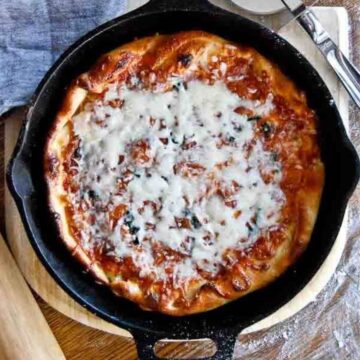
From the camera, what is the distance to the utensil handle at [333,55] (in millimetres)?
1800

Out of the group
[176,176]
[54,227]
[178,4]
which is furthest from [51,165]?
[178,4]

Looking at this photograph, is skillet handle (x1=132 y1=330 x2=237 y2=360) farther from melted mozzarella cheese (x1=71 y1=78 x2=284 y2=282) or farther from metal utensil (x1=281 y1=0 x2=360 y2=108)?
metal utensil (x1=281 y1=0 x2=360 y2=108)

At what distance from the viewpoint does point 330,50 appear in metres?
1.81

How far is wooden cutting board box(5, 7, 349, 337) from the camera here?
179 centimetres

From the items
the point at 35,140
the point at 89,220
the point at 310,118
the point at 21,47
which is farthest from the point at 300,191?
the point at 21,47

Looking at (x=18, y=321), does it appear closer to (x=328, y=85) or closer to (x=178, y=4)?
(x=178, y=4)

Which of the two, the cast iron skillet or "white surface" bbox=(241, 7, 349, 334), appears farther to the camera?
"white surface" bbox=(241, 7, 349, 334)

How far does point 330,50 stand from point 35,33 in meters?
0.65

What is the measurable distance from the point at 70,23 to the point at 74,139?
0.91 ft

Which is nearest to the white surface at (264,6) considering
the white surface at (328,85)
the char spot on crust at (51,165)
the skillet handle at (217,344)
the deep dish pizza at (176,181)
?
the white surface at (328,85)

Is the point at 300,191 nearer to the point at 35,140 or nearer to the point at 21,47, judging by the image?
the point at 35,140

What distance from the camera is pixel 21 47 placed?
5.88 ft

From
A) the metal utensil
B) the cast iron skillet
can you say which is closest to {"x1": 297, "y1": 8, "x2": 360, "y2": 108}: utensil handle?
the metal utensil

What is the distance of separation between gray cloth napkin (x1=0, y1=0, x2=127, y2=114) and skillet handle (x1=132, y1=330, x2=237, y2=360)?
1.87 feet
